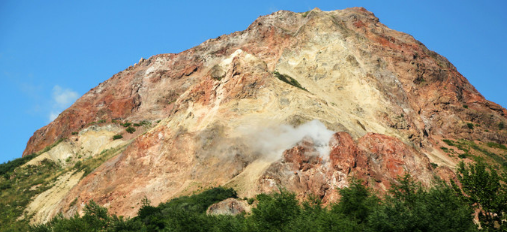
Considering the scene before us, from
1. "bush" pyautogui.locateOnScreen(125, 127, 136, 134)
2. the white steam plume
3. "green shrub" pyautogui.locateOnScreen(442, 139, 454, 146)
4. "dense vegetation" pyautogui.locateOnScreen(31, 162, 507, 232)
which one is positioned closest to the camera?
"dense vegetation" pyautogui.locateOnScreen(31, 162, 507, 232)

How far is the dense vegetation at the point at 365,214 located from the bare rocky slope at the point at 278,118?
719 centimetres

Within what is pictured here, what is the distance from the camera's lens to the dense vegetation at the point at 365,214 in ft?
114

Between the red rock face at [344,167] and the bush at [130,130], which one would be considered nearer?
the red rock face at [344,167]

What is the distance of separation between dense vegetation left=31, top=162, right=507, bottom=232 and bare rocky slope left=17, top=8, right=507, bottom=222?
7192 millimetres

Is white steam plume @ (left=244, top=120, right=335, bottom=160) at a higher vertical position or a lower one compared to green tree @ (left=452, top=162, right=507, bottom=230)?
higher

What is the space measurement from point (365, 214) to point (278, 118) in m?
22.6

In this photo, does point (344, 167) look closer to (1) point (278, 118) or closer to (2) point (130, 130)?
(1) point (278, 118)

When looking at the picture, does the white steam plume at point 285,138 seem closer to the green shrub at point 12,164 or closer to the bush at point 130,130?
the bush at point 130,130

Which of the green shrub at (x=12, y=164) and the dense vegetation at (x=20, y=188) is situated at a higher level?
the green shrub at (x=12, y=164)

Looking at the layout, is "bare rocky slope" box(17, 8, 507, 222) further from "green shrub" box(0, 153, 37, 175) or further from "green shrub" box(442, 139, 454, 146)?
"green shrub" box(0, 153, 37, 175)

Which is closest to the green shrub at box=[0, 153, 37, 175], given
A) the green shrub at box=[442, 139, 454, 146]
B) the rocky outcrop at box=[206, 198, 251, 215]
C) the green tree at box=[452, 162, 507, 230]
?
the rocky outcrop at box=[206, 198, 251, 215]

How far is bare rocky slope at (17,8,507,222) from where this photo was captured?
54.3m

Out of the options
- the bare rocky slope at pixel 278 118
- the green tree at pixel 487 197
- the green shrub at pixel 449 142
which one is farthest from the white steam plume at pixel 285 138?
the green shrub at pixel 449 142

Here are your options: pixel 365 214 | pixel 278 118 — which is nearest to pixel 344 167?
pixel 365 214
